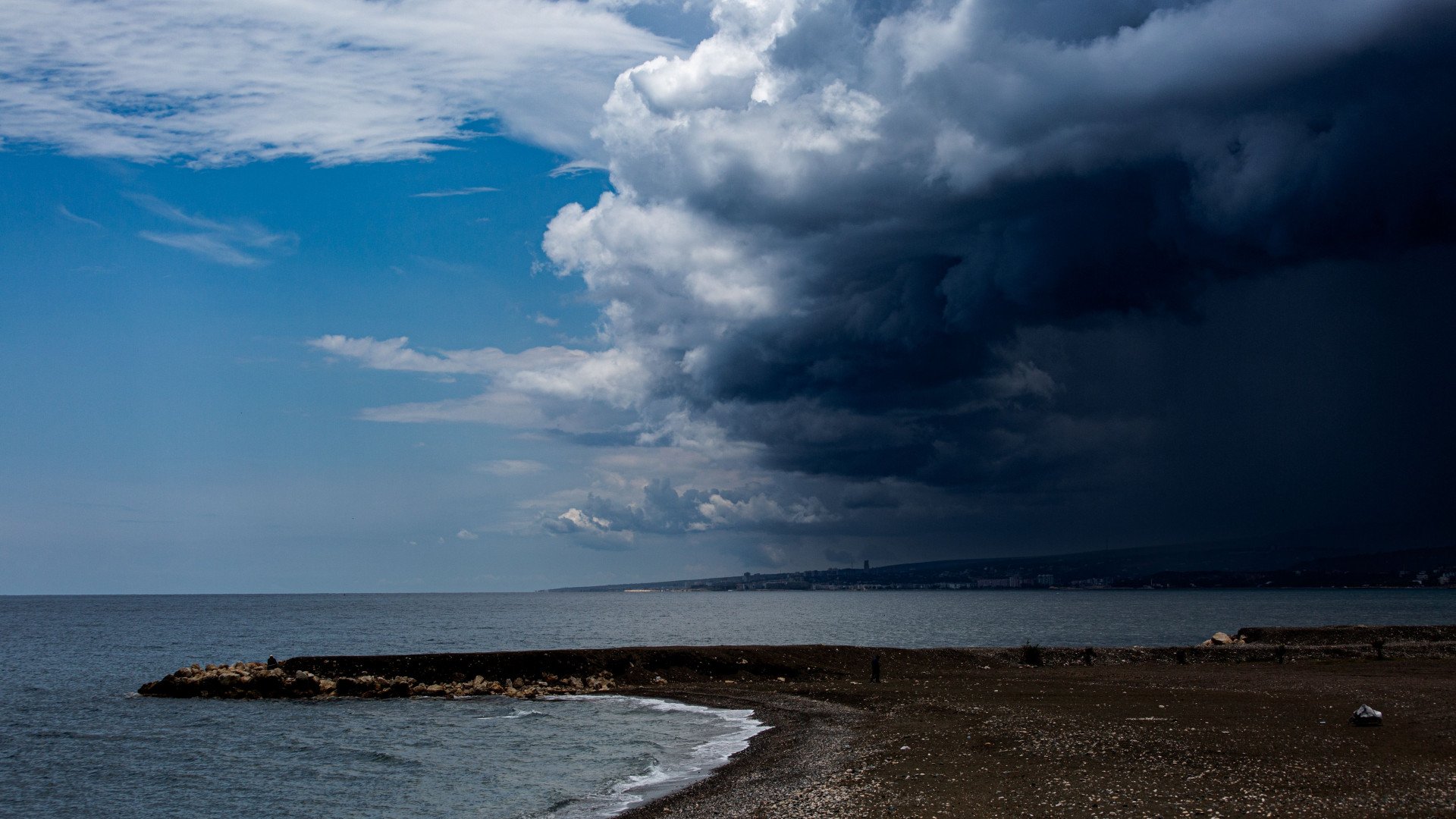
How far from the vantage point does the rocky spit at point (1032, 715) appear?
62.6ft

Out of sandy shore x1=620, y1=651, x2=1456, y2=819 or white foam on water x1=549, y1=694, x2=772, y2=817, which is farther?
white foam on water x1=549, y1=694, x2=772, y2=817

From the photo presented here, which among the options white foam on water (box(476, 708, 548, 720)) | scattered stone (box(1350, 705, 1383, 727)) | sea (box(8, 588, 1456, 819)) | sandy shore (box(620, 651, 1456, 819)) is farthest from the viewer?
white foam on water (box(476, 708, 548, 720))

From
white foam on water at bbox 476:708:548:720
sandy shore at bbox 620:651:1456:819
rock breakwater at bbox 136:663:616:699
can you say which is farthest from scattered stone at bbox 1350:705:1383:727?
rock breakwater at bbox 136:663:616:699

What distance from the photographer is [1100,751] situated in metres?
23.8

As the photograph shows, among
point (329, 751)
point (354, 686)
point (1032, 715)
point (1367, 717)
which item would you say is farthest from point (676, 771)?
point (354, 686)

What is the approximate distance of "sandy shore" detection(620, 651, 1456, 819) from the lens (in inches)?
722

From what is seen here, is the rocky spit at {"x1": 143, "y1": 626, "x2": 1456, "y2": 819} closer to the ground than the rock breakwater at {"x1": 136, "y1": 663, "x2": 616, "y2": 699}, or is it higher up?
higher up

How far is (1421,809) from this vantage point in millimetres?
16328

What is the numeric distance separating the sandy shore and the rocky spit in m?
0.09

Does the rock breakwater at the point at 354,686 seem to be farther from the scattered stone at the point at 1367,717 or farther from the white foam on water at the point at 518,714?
the scattered stone at the point at 1367,717

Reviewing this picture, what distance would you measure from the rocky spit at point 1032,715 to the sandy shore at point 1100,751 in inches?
3.6

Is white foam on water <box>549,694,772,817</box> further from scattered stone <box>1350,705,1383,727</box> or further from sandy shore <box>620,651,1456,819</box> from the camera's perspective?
scattered stone <box>1350,705,1383,727</box>

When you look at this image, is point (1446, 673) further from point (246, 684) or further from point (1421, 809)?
point (246, 684)

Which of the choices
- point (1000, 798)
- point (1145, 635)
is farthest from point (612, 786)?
point (1145, 635)
